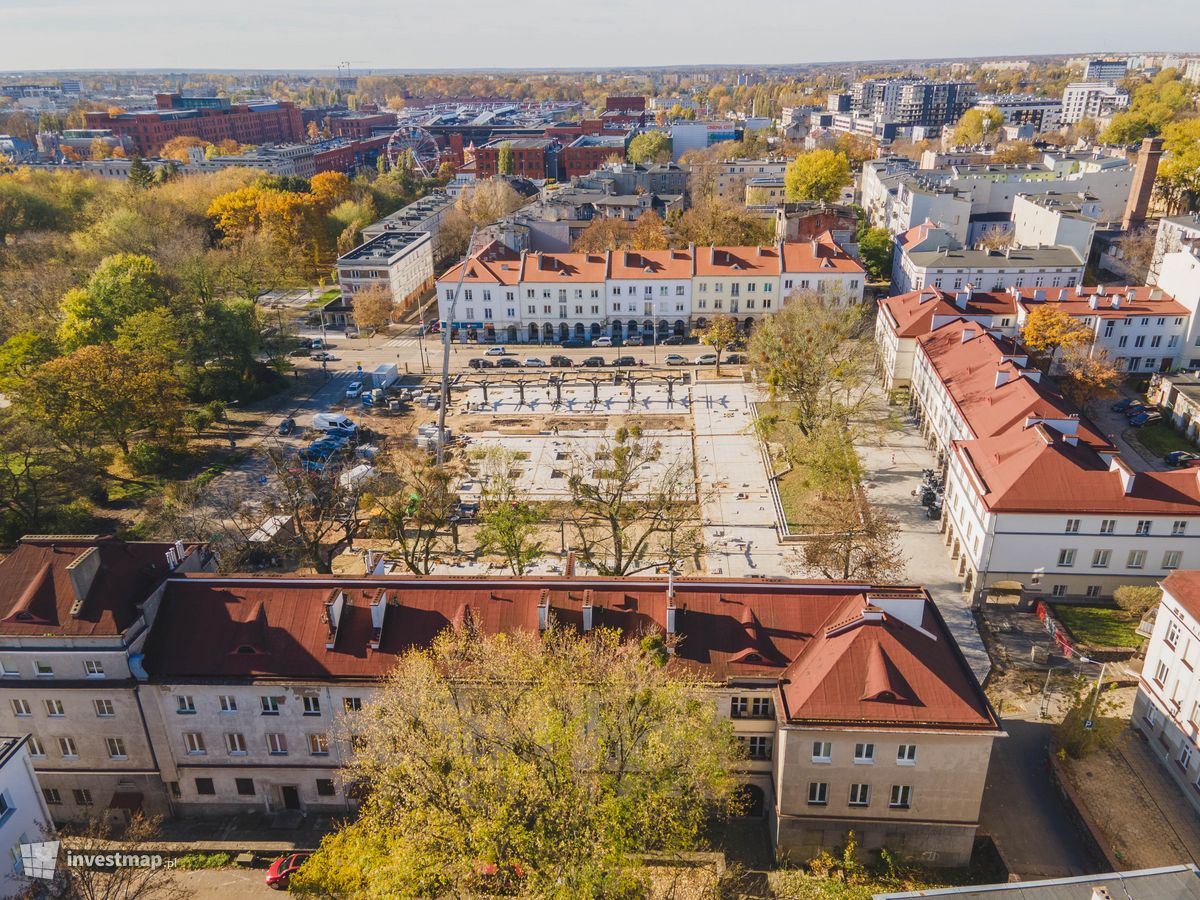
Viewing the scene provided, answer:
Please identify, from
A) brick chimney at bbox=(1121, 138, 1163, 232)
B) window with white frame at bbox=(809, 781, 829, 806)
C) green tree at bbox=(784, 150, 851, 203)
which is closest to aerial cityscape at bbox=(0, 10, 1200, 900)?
window with white frame at bbox=(809, 781, 829, 806)

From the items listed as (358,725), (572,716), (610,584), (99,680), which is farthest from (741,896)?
(99,680)

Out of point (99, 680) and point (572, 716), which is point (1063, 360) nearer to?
point (572, 716)

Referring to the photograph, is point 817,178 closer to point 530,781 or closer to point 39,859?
point 530,781

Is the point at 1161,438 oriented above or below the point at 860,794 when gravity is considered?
below

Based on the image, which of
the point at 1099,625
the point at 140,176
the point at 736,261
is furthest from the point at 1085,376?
the point at 140,176

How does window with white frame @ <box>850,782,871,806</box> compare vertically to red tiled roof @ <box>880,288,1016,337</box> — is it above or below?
below

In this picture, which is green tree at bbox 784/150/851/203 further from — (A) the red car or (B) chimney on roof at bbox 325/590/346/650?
(A) the red car
